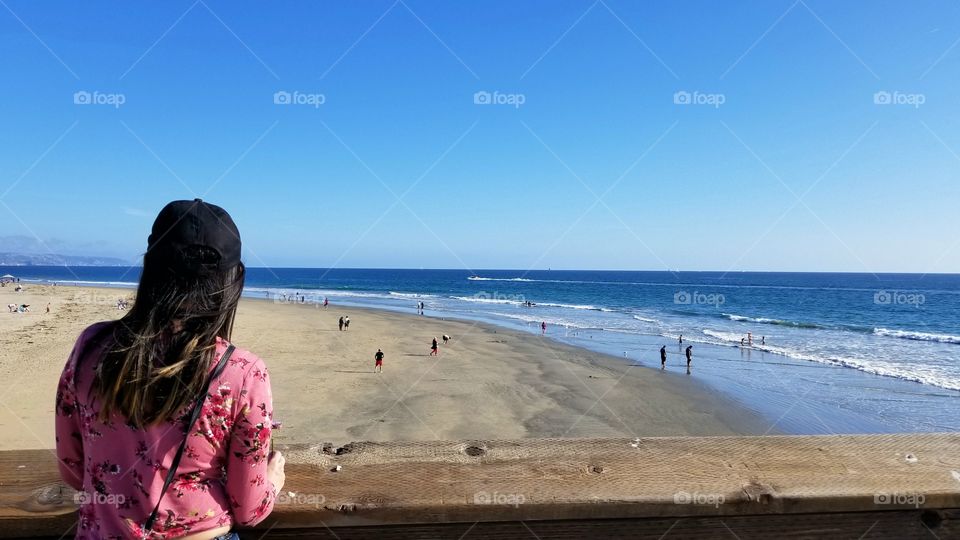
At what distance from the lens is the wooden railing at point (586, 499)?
1.27 metres

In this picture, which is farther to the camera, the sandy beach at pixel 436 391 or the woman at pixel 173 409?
the sandy beach at pixel 436 391

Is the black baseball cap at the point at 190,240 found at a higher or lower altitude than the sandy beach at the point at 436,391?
higher

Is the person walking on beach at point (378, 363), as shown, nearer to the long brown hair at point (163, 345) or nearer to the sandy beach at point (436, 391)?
the sandy beach at point (436, 391)

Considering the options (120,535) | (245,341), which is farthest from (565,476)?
(245,341)

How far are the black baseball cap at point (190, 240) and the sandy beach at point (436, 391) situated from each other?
1007cm

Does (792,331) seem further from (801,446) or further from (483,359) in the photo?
(801,446)

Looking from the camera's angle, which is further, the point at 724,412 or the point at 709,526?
the point at 724,412

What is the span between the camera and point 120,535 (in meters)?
1.27

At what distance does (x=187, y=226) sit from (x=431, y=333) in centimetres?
2932

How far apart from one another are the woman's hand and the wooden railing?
4 cm

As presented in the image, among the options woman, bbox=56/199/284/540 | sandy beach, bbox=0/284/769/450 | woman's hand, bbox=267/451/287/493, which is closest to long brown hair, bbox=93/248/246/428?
woman, bbox=56/199/284/540

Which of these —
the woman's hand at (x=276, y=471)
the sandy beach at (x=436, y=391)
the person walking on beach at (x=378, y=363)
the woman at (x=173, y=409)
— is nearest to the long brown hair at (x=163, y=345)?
the woman at (x=173, y=409)

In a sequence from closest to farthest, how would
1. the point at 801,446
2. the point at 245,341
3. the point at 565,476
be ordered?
the point at 565,476
the point at 801,446
the point at 245,341

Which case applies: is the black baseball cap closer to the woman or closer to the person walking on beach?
the woman
